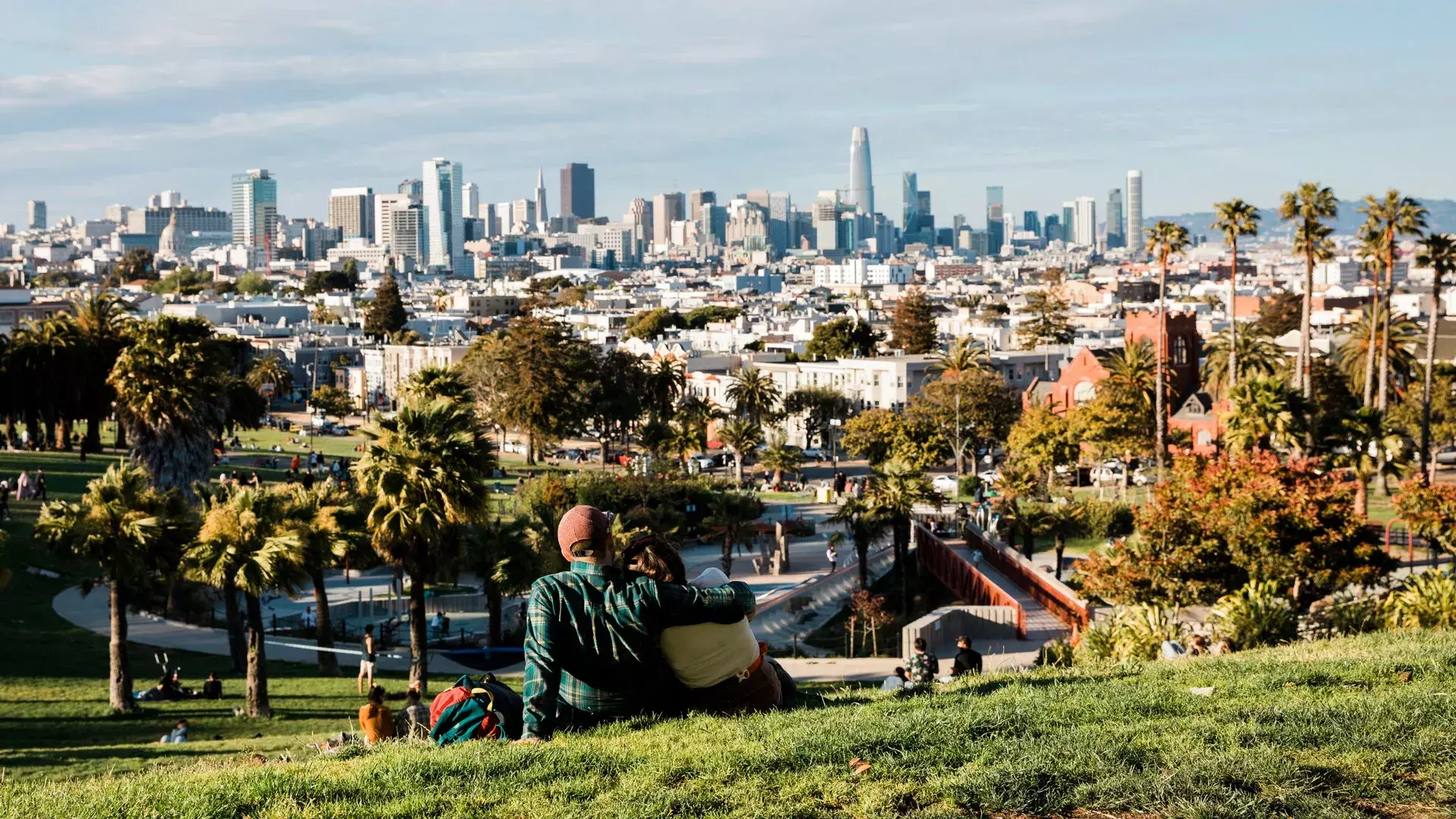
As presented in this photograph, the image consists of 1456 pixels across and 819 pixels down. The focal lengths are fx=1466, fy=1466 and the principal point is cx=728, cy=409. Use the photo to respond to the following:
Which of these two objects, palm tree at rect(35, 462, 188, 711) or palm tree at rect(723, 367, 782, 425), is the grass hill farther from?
palm tree at rect(723, 367, 782, 425)

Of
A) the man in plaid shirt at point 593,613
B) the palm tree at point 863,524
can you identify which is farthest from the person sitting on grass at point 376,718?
the palm tree at point 863,524

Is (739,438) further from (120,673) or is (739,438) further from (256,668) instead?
(120,673)

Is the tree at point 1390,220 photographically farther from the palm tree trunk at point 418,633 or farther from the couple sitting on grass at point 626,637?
the couple sitting on grass at point 626,637

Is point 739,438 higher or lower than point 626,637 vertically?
lower

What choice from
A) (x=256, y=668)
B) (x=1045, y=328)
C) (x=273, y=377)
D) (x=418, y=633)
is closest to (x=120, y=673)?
(x=256, y=668)

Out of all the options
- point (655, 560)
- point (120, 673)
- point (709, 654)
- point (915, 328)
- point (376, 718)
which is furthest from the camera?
point (915, 328)

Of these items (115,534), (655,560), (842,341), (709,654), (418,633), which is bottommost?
(418,633)

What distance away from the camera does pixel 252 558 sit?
2055 centimetres

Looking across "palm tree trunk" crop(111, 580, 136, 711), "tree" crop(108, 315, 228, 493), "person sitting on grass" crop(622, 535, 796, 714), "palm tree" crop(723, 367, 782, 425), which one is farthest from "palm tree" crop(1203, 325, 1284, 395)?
"person sitting on grass" crop(622, 535, 796, 714)

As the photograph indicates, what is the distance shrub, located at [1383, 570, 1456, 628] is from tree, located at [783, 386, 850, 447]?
5295cm

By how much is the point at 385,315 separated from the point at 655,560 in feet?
402

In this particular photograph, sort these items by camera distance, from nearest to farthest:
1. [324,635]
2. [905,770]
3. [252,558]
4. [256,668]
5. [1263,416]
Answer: [905,770] < [256,668] < [252,558] < [324,635] < [1263,416]

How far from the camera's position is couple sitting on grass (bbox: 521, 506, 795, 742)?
284 inches

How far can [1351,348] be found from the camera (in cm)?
5394
